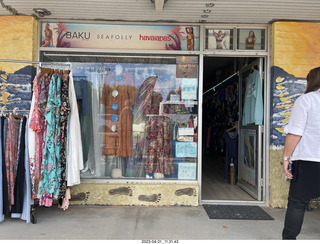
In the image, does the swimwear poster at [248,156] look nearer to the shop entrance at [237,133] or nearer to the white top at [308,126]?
the shop entrance at [237,133]

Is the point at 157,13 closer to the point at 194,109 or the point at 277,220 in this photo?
the point at 194,109

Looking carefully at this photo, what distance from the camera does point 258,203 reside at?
14.6 ft

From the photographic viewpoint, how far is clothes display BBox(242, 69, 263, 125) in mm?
4516

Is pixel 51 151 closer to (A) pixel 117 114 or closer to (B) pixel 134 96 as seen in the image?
(A) pixel 117 114

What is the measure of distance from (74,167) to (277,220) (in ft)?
9.25

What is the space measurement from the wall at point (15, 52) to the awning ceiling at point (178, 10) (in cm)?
16

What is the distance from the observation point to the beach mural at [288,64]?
427 centimetres

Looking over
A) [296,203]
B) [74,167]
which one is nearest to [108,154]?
[74,167]

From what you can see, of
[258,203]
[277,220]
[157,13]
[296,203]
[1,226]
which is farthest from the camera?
[258,203]

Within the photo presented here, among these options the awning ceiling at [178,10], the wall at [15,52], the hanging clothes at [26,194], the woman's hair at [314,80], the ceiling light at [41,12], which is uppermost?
the awning ceiling at [178,10]

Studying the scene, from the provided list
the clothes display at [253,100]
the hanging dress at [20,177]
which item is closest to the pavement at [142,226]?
the hanging dress at [20,177]

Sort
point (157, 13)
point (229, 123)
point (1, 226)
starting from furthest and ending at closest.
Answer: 1. point (229, 123)
2. point (157, 13)
3. point (1, 226)

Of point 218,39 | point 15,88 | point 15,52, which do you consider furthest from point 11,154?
point 218,39

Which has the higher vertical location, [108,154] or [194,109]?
[194,109]
